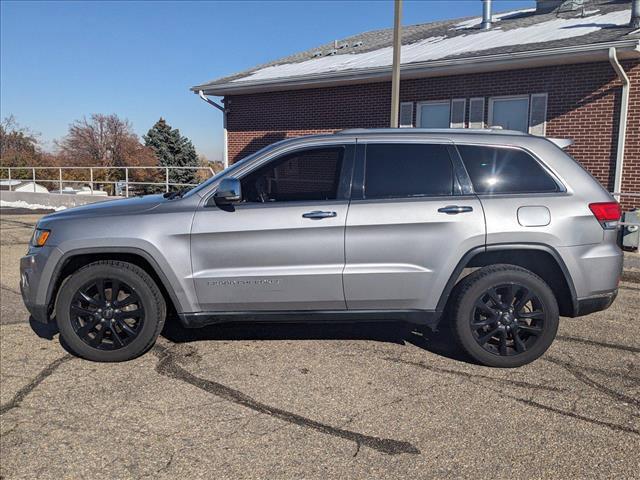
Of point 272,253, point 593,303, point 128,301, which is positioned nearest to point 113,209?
point 128,301

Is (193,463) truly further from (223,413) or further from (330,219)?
(330,219)

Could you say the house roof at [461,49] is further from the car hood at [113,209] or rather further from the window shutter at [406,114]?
the car hood at [113,209]

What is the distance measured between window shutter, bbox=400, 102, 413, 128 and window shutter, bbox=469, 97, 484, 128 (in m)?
1.57

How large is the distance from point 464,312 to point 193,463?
2.22 m

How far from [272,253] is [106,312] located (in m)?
1.39

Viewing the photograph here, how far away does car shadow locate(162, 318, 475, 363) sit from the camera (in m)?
4.73

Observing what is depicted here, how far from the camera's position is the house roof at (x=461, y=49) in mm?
10609

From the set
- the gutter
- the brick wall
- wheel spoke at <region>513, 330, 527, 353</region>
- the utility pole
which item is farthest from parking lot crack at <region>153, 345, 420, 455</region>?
the brick wall

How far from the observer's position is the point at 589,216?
4031mm

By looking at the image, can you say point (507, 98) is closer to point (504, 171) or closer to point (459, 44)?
point (459, 44)

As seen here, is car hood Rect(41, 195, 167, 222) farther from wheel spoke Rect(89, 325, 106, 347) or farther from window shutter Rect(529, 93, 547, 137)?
window shutter Rect(529, 93, 547, 137)

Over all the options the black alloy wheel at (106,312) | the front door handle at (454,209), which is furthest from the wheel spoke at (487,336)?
the black alloy wheel at (106,312)

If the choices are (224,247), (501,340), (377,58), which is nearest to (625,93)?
(377,58)

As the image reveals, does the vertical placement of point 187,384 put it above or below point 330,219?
below
